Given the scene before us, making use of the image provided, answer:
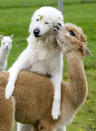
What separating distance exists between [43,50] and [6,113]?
105cm

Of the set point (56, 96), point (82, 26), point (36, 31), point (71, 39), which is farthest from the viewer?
point (82, 26)

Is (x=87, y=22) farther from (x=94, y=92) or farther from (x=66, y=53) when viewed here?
(x=66, y=53)

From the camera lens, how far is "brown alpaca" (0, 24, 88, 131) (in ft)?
16.4

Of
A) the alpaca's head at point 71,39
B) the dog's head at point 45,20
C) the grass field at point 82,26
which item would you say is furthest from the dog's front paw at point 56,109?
the grass field at point 82,26

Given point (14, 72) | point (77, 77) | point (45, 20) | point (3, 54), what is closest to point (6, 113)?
point (14, 72)

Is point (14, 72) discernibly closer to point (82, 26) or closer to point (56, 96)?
point (56, 96)

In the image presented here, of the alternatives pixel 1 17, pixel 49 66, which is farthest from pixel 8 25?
pixel 49 66

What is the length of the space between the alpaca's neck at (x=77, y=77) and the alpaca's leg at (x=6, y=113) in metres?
0.79

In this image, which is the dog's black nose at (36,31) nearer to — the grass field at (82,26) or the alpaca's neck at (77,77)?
the alpaca's neck at (77,77)

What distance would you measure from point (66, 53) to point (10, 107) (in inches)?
35.2

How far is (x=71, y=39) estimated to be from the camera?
501 cm

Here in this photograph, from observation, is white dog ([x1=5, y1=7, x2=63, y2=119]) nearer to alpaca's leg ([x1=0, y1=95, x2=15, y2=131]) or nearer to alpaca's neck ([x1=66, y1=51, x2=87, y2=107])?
alpaca's neck ([x1=66, y1=51, x2=87, y2=107])

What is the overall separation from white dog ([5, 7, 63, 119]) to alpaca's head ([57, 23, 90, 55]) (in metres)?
0.28

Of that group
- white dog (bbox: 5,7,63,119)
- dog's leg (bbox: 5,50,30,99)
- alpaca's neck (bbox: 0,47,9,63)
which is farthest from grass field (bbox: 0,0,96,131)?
dog's leg (bbox: 5,50,30,99)
